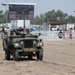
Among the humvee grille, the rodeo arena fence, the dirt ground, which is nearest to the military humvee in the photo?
the humvee grille

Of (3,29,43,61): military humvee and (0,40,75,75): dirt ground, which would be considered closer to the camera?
(0,40,75,75): dirt ground

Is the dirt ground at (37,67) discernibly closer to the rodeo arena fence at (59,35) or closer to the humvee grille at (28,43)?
the humvee grille at (28,43)

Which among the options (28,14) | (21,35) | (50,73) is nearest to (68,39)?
(28,14)

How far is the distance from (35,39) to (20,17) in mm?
37790

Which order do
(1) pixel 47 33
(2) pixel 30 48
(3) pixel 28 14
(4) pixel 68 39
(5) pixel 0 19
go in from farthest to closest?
(5) pixel 0 19, (3) pixel 28 14, (1) pixel 47 33, (4) pixel 68 39, (2) pixel 30 48

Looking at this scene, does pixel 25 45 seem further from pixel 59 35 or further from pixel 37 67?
pixel 59 35

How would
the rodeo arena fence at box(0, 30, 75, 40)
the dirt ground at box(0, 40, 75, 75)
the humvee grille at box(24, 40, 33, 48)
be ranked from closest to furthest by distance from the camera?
the dirt ground at box(0, 40, 75, 75) → the humvee grille at box(24, 40, 33, 48) → the rodeo arena fence at box(0, 30, 75, 40)

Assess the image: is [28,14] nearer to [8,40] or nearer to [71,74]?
[8,40]

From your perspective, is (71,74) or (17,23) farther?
(17,23)

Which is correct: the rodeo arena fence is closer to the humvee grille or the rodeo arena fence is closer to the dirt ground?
the dirt ground

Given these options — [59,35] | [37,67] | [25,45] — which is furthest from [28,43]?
[59,35]

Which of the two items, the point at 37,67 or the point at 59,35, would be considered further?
the point at 59,35

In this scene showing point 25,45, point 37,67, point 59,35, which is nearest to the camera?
point 37,67

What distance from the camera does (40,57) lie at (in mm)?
18938
